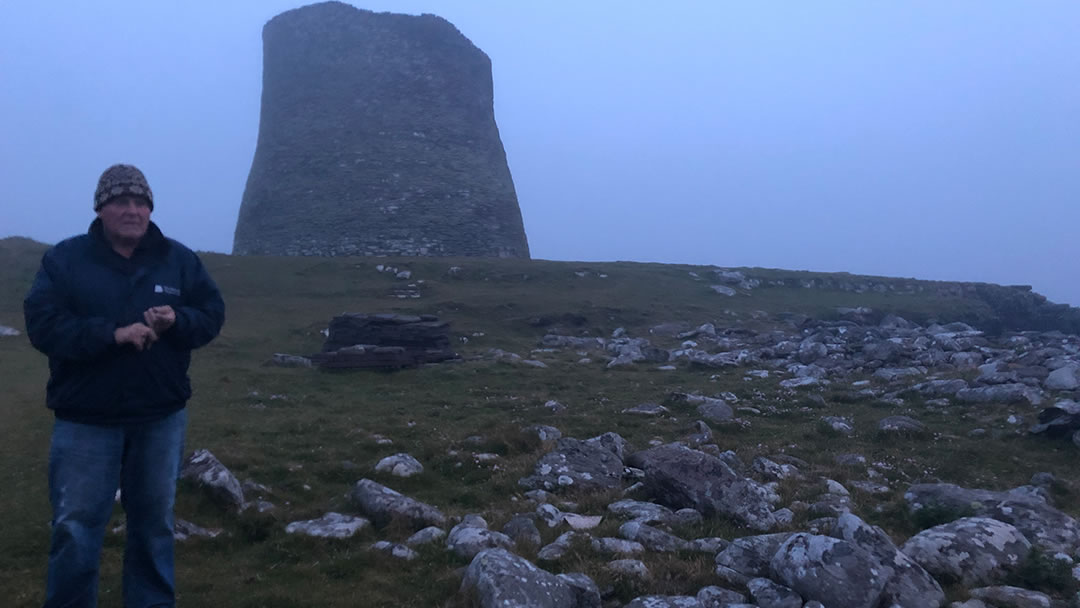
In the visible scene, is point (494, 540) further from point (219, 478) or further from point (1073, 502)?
point (1073, 502)

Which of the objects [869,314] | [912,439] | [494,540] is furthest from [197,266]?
[869,314]

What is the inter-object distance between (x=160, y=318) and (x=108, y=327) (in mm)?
209

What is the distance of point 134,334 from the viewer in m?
3.27

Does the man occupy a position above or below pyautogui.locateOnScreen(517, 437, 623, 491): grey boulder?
above

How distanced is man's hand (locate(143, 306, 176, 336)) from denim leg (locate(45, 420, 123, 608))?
49 cm

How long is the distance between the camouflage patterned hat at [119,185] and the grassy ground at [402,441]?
2165mm

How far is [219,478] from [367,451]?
1.99 meters

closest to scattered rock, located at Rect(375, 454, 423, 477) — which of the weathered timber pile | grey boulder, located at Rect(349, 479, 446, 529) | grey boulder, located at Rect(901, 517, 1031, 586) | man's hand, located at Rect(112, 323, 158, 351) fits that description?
grey boulder, located at Rect(349, 479, 446, 529)

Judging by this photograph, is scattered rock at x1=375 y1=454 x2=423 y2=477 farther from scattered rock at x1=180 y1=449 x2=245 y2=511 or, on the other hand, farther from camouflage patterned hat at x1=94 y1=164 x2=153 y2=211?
camouflage patterned hat at x1=94 y1=164 x2=153 y2=211

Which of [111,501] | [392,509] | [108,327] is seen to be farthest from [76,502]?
[392,509]

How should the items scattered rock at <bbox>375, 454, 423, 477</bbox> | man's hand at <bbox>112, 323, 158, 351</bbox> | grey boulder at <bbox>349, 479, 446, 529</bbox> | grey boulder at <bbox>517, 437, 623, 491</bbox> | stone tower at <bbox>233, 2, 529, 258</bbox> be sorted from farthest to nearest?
stone tower at <bbox>233, 2, 529, 258</bbox> → scattered rock at <bbox>375, 454, 423, 477</bbox> → grey boulder at <bbox>517, 437, 623, 491</bbox> → grey boulder at <bbox>349, 479, 446, 529</bbox> → man's hand at <bbox>112, 323, 158, 351</bbox>

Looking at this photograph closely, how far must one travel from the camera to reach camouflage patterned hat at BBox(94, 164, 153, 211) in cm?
355

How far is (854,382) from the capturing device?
1222 centimetres

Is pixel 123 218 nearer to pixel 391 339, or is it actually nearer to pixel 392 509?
pixel 392 509
